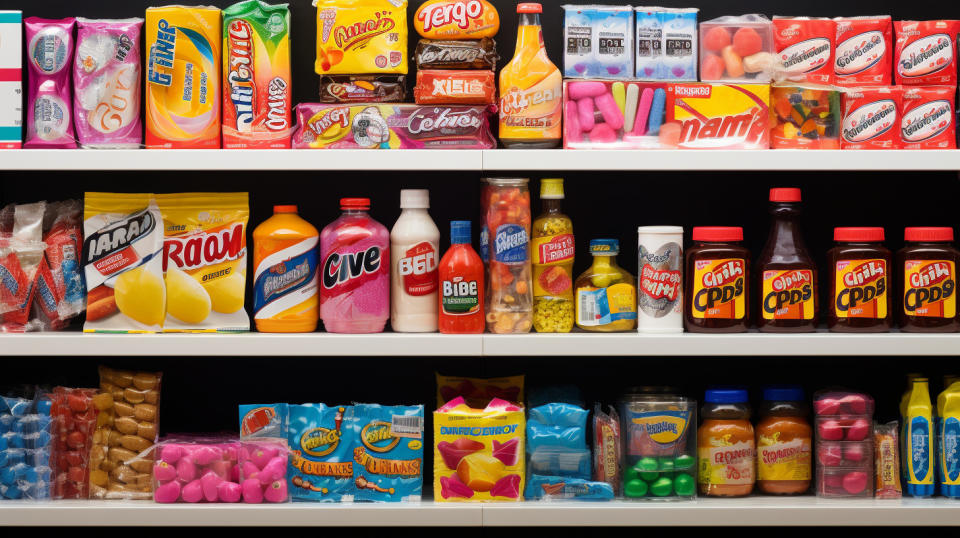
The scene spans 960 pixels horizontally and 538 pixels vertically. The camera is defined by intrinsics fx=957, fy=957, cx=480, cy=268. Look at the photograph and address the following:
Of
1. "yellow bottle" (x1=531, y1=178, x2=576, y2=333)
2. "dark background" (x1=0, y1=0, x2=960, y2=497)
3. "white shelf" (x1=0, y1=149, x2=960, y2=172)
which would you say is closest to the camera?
"white shelf" (x1=0, y1=149, x2=960, y2=172)

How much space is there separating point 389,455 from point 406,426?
71 mm

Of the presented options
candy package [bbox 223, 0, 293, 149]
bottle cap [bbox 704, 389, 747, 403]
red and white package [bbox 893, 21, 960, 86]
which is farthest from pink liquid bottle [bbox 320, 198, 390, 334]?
red and white package [bbox 893, 21, 960, 86]

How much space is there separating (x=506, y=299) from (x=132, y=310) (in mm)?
807

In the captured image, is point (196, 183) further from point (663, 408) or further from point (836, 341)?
point (836, 341)

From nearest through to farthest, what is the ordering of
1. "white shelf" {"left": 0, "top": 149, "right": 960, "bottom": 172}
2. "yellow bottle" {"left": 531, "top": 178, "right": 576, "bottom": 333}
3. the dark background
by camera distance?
1. "white shelf" {"left": 0, "top": 149, "right": 960, "bottom": 172}
2. "yellow bottle" {"left": 531, "top": 178, "right": 576, "bottom": 333}
3. the dark background

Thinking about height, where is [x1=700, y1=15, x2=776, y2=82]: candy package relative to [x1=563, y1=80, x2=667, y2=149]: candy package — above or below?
above

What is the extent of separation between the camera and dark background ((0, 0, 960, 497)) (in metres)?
2.31

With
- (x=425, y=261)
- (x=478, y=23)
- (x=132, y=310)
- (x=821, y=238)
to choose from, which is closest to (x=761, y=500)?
(x=821, y=238)

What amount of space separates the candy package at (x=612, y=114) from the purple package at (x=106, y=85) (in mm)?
938

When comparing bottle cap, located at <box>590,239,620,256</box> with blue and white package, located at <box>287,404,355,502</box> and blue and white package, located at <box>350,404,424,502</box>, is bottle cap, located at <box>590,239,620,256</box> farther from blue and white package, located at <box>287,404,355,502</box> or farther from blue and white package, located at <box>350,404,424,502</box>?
blue and white package, located at <box>287,404,355,502</box>

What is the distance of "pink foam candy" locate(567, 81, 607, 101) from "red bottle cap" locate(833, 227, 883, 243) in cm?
60

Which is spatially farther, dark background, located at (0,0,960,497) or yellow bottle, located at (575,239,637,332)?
dark background, located at (0,0,960,497)

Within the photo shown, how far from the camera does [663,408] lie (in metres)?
2.05

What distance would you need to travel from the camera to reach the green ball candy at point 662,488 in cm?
203
